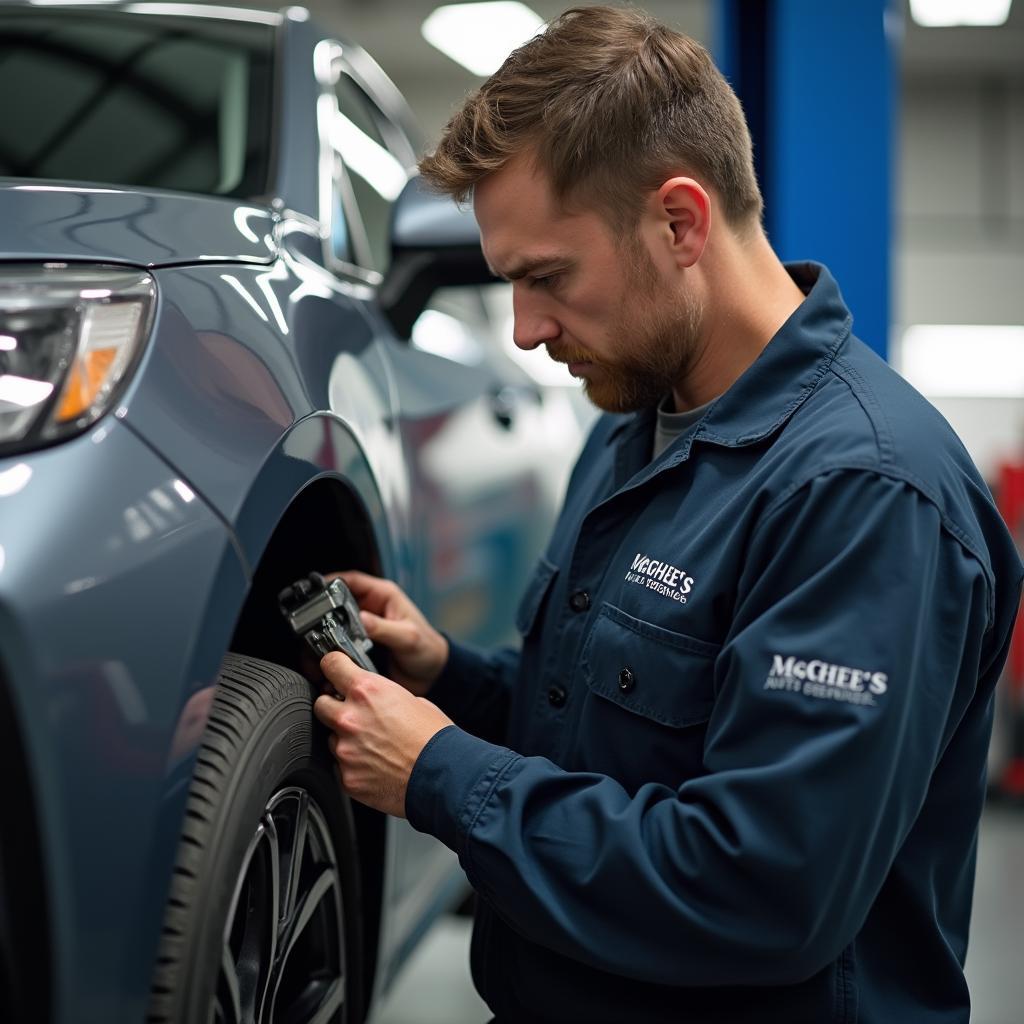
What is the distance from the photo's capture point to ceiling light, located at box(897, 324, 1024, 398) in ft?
28.6

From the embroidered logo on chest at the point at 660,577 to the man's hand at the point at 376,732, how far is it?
0.76ft

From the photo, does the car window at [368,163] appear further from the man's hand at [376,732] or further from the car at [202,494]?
the man's hand at [376,732]

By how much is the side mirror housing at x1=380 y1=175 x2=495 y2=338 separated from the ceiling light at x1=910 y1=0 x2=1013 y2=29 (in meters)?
5.96

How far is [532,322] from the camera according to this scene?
4.13 feet

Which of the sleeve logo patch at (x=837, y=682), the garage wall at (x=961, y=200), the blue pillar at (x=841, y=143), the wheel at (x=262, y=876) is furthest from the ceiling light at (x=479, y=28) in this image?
the sleeve logo patch at (x=837, y=682)

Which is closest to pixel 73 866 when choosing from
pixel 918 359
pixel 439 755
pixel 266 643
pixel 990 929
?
pixel 439 755

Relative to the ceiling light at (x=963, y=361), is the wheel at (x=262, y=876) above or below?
above

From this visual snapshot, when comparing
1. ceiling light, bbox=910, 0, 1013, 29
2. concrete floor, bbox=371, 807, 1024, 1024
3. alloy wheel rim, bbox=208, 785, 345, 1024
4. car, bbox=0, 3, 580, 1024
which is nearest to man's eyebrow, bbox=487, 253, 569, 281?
car, bbox=0, 3, 580, 1024

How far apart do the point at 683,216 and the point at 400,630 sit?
57cm

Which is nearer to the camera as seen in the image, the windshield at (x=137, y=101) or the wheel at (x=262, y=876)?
the wheel at (x=262, y=876)

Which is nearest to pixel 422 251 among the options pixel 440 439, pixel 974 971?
pixel 440 439

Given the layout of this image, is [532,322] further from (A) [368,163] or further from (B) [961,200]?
(B) [961,200]

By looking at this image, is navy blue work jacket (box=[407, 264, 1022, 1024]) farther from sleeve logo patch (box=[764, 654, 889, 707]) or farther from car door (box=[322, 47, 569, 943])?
car door (box=[322, 47, 569, 943])

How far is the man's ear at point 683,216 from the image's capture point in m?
1.17
